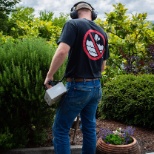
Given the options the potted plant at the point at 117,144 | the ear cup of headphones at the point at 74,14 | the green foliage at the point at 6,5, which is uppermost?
the green foliage at the point at 6,5

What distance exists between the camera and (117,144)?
179 inches

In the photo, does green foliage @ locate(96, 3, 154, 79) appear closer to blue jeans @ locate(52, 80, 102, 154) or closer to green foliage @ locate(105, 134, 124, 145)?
green foliage @ locate(105, 134, 124, 145)

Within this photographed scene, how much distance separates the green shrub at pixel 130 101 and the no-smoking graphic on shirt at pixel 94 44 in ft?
6.50

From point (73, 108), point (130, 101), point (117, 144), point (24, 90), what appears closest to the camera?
point (73, 108)

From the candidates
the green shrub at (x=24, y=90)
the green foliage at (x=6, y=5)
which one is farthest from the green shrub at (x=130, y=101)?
the green foliage at (x=6, y=5)

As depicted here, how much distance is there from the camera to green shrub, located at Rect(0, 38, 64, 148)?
4.36 metres

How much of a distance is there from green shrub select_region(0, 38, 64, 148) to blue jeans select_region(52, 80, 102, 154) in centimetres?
56

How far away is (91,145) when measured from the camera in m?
4.26

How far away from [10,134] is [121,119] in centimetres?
207

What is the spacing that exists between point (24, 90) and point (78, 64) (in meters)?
0.91

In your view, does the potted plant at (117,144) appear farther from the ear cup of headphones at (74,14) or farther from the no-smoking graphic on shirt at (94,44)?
the ear cup of headphones at (74,14)

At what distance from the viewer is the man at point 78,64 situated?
3646 millimetres

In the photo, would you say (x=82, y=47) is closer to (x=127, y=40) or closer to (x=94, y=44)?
(x=94, y=44)

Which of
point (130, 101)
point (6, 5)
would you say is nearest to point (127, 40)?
point (130, 101)
